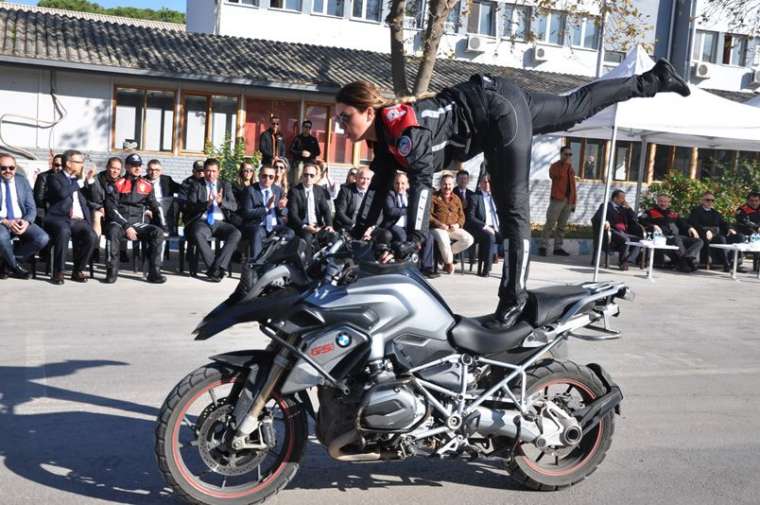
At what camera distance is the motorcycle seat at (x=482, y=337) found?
176 inches

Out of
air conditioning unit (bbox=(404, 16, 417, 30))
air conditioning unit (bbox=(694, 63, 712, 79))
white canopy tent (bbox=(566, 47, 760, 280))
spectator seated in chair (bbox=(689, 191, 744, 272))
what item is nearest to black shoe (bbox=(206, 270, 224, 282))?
white canopy tent (bbox=(566, 47, 760, 280))

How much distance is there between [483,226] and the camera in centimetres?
1426

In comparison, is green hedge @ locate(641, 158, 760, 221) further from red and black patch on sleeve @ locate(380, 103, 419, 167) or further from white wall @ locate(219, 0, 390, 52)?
white wall @ locate(219, 0, 390, 52)

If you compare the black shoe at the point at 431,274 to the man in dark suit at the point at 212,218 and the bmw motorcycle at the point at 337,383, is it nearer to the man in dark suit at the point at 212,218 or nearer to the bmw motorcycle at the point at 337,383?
the man in dark suit at the point at 212,218

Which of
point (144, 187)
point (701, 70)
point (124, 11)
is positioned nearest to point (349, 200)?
point (144, 187)

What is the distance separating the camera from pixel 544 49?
1551 inches

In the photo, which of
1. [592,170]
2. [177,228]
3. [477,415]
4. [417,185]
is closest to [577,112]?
[417,185]

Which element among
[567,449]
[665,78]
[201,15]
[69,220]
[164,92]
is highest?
[201,15]

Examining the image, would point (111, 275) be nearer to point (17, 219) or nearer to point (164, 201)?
point (17, 219)

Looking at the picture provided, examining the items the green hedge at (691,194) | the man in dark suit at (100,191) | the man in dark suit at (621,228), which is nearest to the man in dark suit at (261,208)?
the man in dark suit at (100,191)

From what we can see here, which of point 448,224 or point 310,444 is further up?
point 448,224

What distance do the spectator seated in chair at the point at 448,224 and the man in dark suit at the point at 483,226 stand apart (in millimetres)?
196

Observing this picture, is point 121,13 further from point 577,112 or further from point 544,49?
point 577,112

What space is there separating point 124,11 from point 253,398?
83.4 metres
